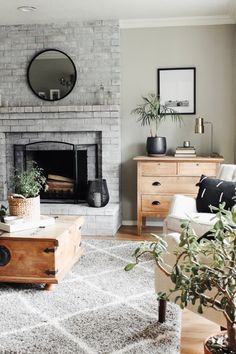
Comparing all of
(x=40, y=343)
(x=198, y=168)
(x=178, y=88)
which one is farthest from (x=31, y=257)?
(x=178, y=88)

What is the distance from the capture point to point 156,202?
5137mm

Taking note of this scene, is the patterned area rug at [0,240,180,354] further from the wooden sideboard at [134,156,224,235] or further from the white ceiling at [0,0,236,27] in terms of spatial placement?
the white ceiling at [0,0,236,27]

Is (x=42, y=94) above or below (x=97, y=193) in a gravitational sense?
above

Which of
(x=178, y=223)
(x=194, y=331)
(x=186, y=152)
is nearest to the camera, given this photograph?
(x=194, y=331)

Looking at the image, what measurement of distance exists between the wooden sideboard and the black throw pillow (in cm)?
91

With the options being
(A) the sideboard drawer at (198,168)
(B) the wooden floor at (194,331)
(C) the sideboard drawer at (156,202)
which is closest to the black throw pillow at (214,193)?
(A) the sideboard drawer at (198,168)

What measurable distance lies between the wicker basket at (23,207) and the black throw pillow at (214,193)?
1441mm

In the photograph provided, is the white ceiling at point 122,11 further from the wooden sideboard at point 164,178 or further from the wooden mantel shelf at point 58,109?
the wooden sideboard at point 164,178

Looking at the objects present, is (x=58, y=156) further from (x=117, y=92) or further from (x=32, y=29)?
(x=32, y=29)

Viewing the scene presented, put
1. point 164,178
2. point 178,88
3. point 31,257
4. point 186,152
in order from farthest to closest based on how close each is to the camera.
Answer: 1. point 178,88
2. point 186,152
3. point 164,178
4. point 31,257

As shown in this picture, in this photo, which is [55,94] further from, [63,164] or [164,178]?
[164,178]

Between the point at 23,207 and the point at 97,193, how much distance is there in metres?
1.73

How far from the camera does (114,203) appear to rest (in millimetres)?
5516

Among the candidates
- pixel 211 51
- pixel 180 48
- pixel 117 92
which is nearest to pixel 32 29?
pixel 117 92
